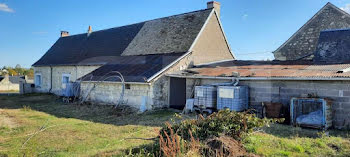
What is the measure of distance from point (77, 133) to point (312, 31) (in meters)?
15.2

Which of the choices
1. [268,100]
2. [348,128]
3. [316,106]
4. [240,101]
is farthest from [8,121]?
[348,128]

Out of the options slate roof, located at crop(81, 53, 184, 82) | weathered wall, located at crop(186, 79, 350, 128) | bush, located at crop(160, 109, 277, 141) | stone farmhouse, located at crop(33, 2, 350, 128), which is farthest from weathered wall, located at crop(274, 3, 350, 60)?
bush, located at crop(160, 109, 277, 141)

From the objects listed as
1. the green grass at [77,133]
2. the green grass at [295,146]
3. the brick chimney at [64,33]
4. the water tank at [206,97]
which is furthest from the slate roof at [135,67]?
the brick chimney at [64,33]

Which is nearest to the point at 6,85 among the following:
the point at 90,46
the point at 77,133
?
the point at 90,46

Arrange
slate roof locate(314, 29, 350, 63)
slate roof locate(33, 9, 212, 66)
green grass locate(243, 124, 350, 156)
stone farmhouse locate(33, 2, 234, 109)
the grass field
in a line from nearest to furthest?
1. green grass locate(243, 124, 350, 156)
2. the grass field
3. slate roof locate(314, 29, 350, 63)
4. stone farmhouse locate(33, 2, 234, 109)
5. slate roof locate(33, 9, 212, 66)

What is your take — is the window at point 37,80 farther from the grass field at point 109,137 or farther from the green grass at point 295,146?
the green grass at point 295,146

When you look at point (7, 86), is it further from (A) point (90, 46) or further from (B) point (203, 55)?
(B) point (203, 55)

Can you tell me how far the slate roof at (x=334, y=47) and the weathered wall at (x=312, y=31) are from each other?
2.56 m

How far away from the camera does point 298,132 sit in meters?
7.26

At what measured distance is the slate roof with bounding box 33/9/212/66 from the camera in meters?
15.5

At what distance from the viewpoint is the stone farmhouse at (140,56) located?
1237 cm

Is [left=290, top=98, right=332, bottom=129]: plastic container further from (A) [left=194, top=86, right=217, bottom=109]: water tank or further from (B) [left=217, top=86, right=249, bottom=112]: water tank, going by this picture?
(A) [left=194, top=86, right=217, bottom=109]: water tank

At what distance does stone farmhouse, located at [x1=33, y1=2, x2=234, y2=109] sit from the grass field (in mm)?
1912

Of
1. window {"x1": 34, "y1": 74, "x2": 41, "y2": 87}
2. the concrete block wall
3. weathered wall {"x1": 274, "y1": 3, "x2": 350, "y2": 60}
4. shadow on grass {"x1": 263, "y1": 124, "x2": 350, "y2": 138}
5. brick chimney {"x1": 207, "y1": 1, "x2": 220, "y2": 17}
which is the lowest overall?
shadow on grass {"x1": 263, "y1": 124, "x2": 350, "y2": 138}
